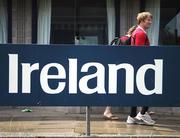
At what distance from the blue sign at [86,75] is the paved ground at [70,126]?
0.53 m

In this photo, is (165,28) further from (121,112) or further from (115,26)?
(121,112)

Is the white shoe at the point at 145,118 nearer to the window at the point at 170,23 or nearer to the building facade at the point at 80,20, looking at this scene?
the building facade at the point at 80,20

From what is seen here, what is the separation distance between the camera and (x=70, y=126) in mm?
9203

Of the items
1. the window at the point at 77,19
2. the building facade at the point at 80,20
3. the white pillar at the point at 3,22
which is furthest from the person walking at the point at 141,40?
the white pillar at the point at 3,22

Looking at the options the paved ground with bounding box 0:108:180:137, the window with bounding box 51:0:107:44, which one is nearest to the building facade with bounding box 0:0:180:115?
the window with bounding box 51:0:107:44

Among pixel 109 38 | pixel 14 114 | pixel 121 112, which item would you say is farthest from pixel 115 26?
pixel 14 114

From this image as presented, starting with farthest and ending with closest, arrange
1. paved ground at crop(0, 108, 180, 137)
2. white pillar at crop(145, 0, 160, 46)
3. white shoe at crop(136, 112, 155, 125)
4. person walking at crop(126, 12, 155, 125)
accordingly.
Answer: white pillar at crop(145, 0, 160, 46) → white shoe at crop(136, 112, 155, 125) → person walking at crop(126, 12, 155, 125) → paved ground at crop(0, 108, 180, 137)

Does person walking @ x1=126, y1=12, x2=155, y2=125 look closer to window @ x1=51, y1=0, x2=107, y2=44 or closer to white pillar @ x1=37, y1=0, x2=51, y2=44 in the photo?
window @ x1=51, y1=0, x2=107, y2=44

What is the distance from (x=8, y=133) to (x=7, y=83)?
2.89 feet

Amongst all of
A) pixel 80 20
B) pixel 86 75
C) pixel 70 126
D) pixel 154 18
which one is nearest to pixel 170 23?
pixel 154 18

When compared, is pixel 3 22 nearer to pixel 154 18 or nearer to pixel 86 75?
pixel 154 18

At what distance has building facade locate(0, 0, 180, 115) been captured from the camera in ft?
38.5

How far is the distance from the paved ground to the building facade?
194cm

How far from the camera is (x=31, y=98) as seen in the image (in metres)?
8.28
